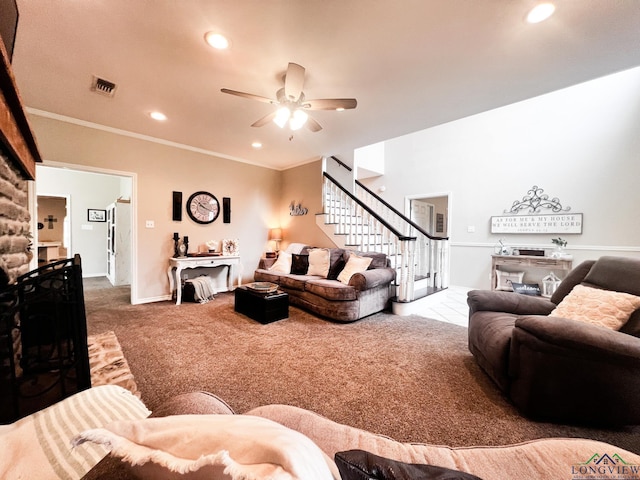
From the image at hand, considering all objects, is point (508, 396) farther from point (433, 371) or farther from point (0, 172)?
point (0, 172)

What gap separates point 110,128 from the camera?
344 centimetres

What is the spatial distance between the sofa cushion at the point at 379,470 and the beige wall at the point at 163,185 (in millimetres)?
4329

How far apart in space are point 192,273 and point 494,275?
5555mm

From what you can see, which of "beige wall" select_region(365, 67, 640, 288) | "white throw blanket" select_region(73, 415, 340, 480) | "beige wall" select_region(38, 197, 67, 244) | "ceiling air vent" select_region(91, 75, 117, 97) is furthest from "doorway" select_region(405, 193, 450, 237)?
"beige wall" select_region(38, 197, 67, 244)

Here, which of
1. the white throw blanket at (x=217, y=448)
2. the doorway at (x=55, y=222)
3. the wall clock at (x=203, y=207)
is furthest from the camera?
the doorway at (x=55, y=222)

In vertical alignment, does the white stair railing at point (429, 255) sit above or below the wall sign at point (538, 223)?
below

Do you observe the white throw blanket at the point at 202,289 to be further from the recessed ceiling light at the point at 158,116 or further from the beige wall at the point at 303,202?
the recessed ceiling light at the point at 158,116

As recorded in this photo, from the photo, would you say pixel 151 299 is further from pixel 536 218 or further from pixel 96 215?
pixel 536 218

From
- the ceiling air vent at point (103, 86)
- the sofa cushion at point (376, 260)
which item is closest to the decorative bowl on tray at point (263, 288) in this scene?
the sofa cushion at point (376, 260)

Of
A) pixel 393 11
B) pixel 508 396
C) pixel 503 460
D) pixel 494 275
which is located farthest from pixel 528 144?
pixel 503 460

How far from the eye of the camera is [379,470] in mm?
470

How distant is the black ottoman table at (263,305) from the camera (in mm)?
2955

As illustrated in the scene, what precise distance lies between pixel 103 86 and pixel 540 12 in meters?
3.77

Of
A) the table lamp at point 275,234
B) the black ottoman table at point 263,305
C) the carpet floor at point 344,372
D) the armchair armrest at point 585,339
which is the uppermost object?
the table lamp at point 275,234
